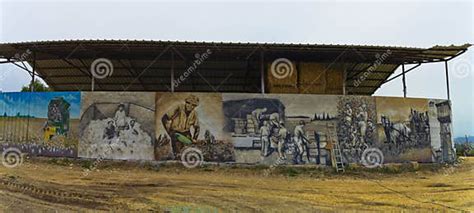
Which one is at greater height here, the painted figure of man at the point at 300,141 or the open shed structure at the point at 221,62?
the open shed structure at the point at 221,62

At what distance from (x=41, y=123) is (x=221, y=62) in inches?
388

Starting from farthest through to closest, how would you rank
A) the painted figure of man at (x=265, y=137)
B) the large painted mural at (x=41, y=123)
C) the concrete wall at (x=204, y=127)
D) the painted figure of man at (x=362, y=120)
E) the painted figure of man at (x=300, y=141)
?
the painted figure of man at (x=362, y=120), the painted figure of man at (x=300, y=141), the painted figure of man at (x=265, y=137), the concrete wall at (x=204, y=127), the large painted mural at (x=41, y=123)

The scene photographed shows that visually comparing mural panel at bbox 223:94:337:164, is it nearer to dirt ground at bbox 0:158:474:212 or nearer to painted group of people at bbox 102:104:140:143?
dirt ground at bbox 0:158:474:212

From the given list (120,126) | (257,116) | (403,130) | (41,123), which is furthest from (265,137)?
(41,123)

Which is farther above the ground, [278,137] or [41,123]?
[41,123]

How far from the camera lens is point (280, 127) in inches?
735

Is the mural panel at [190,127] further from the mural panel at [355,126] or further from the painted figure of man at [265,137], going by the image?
the mural panel at [355,126]

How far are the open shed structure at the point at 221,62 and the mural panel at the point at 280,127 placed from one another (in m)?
1.29

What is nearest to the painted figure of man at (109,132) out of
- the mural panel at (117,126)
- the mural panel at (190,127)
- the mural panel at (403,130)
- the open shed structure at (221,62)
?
the mural panel at (117,126)

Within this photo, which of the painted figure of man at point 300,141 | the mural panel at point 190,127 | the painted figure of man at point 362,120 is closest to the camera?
the mural panel at point 190,127

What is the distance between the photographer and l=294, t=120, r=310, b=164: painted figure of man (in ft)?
60.7

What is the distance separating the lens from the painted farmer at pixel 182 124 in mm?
18141

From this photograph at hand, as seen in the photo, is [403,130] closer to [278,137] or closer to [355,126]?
[355,126]

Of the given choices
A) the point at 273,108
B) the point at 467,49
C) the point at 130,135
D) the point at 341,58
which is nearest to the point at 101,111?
the point at 130,135
